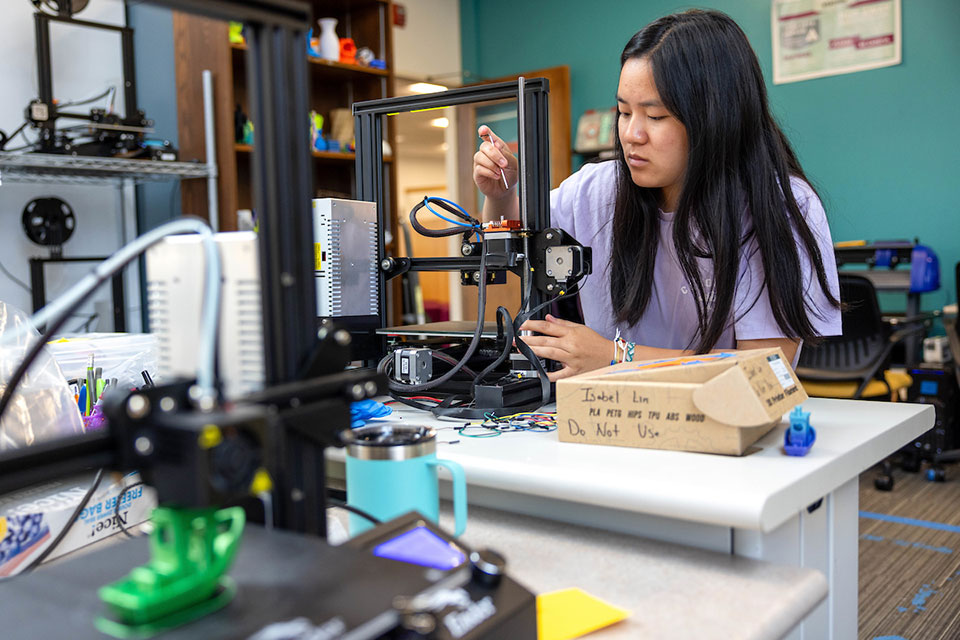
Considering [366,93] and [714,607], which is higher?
[366,93]

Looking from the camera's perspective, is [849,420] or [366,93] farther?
[366,93]

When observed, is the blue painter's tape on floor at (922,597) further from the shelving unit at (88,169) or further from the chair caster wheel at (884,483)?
the shelving unit at (88,169)

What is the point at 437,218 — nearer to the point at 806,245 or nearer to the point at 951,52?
the point at 806,245

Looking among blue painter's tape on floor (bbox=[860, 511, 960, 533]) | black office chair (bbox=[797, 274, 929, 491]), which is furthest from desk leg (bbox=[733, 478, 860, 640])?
black office chair (bbox=[797, 274, 929, 491])

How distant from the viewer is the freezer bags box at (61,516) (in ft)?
2.23

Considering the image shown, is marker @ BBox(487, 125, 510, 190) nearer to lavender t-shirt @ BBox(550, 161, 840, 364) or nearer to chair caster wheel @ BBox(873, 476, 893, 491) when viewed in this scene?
lavender t-shirt @ BBox(550, 161, 840, 364)

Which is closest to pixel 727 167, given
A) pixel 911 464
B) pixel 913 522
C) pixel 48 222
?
pixel 913 522

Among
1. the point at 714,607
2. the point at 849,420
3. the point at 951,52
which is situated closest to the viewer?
the point at 714,607

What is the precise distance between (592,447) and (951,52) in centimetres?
350

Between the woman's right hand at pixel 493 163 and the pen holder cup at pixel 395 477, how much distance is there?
76 cm

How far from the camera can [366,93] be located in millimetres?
3715

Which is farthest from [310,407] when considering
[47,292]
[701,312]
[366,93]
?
[366,93]

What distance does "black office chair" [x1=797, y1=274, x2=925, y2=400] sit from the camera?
8.65 ft

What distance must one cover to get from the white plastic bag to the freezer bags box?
6 centimetres
